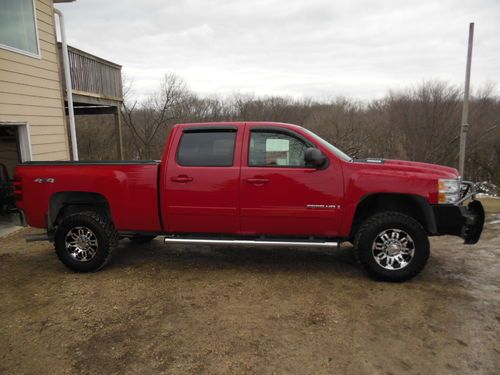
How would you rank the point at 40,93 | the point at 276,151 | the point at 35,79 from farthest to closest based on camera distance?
the point at 40,93 < the point at 35,79 < the point at 276,151

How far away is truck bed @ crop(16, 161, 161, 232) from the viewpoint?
438cm

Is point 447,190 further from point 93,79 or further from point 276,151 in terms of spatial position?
point 93,79

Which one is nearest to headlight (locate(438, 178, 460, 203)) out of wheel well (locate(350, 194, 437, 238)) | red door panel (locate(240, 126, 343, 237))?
wheel well (locate(350, 194, 437, 238))

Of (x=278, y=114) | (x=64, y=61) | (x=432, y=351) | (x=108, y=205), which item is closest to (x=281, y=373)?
(x=432, y=351)

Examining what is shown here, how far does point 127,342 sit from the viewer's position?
2967 millimetres

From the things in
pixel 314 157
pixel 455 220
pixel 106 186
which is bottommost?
pixel 455 220

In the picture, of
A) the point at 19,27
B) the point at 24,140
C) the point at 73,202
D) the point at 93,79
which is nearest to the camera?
the point at 73,202

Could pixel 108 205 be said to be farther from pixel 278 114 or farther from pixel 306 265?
pixel 278 114

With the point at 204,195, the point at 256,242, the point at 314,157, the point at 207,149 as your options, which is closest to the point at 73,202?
the point at 204,195

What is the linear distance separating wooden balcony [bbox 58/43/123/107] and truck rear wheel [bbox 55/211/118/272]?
235 inches

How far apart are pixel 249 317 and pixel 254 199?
1396mm

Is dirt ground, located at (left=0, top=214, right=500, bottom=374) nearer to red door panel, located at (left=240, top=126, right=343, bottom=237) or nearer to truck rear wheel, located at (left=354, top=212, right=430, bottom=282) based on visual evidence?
truck rear wheel, located at (left=354, top=212, right=430, bottom=282)

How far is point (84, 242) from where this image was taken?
14.8 feet

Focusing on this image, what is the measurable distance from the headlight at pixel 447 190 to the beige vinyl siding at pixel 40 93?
24.8 ft
